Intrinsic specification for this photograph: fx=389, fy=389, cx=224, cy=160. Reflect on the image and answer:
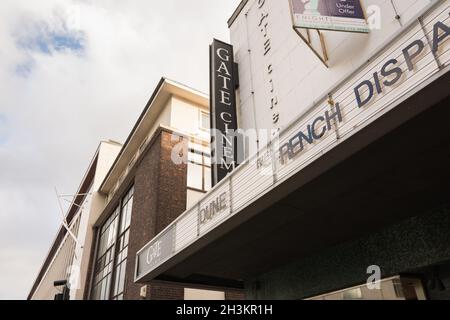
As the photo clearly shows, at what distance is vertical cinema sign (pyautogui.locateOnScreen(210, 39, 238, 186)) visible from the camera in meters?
10.9

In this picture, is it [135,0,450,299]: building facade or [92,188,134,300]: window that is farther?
[92,188,134,300]: window

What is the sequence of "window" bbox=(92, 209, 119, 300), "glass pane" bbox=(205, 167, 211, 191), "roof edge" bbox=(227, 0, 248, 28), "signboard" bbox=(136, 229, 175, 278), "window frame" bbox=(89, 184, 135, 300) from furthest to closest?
"window" bbox=(92, 209, 119, 300) → "window frame" bbox=(89, 184, 135, 300) → "glass pane" bbox=(205, 167, 211, 191) → "roof edge" bbox=(227, 0, 248, 28) → "signboard" bbox=(136, 229, 175, 278)

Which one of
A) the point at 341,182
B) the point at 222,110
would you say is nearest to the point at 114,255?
the point at 222,110

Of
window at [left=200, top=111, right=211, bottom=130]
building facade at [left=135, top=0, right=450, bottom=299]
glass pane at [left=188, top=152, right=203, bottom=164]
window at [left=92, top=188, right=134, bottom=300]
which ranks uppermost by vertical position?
window at [left=200, top=111, right=211, bottom=130]

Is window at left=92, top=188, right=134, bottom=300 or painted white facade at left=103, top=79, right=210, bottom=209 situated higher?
painted white facade at left=103, top=79, right=210, bottom=209

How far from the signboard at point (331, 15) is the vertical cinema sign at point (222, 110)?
4.19 metres

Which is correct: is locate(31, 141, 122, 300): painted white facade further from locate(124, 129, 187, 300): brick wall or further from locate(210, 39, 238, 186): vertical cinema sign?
locate(210, 39, 238, 186): vertical cinema sign

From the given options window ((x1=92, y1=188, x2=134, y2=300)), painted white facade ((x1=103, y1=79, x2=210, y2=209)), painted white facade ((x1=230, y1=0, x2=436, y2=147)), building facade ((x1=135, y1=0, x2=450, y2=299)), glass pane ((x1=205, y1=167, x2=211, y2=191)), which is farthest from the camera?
window ((x1=92, y1=188, x2=134, y2=300))

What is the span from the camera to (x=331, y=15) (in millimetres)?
7320

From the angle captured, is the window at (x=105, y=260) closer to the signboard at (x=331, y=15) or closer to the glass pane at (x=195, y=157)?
the glass pane at (x=195, y=157)

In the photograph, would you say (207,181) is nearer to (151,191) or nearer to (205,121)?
(151,191)

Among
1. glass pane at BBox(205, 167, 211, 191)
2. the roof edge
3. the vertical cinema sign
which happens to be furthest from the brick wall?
the roof edge

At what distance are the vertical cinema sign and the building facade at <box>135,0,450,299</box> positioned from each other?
979mm
